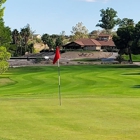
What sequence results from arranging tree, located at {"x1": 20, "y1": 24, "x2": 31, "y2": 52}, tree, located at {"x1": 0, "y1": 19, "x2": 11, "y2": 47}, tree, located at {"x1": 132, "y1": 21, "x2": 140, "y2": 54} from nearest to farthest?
tree, located at {"x1": 0, "y1": 19, "x2": 11, "y2": 47}, tree, located at {"x1": 132, "y1": 21, "x2": 140, "y2": 54}, tree, located at {"x1": 20, "y1": 24, "x2": 31, "y2": 52}

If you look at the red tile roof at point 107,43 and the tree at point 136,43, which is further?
the red tile roof at point 107,43

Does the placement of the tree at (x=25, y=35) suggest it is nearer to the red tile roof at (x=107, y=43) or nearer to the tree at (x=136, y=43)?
the red tile roof at (x=107, y=43)

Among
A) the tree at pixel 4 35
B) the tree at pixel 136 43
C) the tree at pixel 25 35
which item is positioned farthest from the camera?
the tree at pixel 25 35

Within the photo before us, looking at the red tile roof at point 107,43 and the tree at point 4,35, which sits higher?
the tree at point 4,35

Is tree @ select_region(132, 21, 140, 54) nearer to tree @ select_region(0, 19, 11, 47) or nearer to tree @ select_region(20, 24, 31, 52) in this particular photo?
tree @ select_region(0, 19, 11, 47)

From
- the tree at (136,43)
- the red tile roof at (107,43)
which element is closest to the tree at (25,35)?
the red tile roof at (107,43)

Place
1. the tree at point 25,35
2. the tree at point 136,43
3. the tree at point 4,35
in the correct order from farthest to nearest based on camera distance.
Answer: the tree at point 25,35 → the tree at point 136,43 → the tree at point 4,35

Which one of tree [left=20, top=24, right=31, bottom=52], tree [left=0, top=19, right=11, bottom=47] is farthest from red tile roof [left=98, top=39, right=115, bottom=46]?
tree [left=0, top=19, right=11, bottom=47]

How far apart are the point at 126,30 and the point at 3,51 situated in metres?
50.5

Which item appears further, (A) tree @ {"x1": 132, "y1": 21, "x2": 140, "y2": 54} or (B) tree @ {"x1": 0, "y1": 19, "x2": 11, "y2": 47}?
(A) tree @ {"x1": 132, "y1": 21, "x2": 140, "y2": 54}

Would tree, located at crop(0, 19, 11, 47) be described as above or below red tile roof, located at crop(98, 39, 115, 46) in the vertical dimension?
above

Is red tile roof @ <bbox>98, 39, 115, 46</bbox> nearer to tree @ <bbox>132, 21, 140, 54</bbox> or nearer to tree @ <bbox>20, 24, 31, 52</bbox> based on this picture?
tree @ <bbox>20, 24, 31, 52</bbox>

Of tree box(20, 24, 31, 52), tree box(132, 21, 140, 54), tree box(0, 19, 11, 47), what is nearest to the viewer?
tree box(0, 19, 11, 47)

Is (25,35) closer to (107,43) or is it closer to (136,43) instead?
(107,43)
